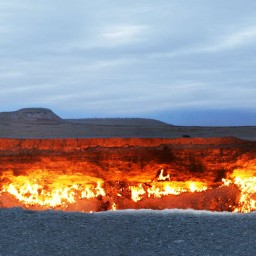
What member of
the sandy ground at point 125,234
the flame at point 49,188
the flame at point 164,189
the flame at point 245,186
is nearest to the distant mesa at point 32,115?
the flame at point 49,188

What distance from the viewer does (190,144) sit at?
13.0 metres

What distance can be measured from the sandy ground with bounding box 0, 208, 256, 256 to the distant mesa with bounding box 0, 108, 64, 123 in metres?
28.3

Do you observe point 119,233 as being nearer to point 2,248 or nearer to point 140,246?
point 140,246

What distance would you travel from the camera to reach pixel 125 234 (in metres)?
7.06

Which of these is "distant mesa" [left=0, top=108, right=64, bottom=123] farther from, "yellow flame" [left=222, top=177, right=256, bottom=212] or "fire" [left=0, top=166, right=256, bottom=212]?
"yellow flame" [left=222, top=177, right=256, bottom=212]

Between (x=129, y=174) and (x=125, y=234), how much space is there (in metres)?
5.85

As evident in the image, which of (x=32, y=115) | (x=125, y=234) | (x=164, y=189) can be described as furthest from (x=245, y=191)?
(x=32, y=115)

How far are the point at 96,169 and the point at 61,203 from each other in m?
1.00

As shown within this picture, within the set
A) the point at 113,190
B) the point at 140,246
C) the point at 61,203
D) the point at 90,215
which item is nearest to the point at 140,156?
the point at 113,190

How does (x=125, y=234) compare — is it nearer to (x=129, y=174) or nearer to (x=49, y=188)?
(x=129, y=174)

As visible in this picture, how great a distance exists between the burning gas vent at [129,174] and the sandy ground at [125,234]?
4.83 meters

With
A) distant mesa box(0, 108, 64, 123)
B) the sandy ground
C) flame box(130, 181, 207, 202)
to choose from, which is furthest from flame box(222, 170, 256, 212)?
distant mesa box(0, 108, 64, 123)

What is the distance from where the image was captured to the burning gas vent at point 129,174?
12.7m

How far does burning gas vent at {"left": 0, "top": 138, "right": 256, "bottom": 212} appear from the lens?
12.7 meters
